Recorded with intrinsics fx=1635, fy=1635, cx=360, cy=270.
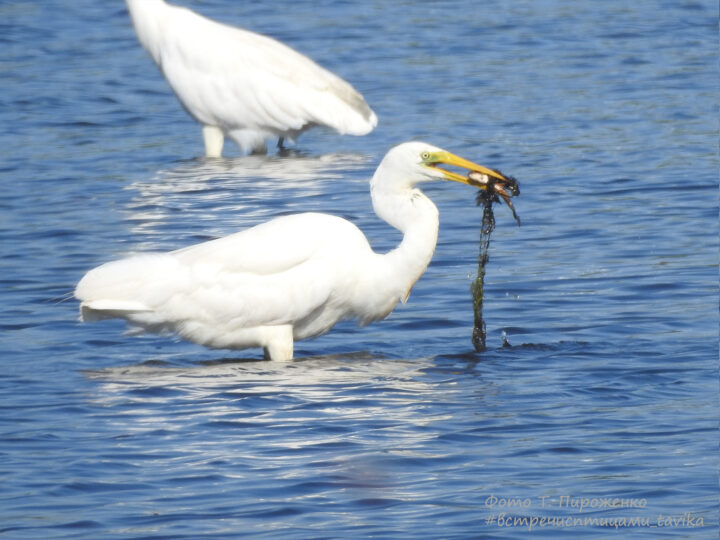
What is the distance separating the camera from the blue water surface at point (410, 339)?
6.41m

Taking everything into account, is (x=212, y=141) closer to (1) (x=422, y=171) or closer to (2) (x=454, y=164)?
(1) (x=422, y=171)

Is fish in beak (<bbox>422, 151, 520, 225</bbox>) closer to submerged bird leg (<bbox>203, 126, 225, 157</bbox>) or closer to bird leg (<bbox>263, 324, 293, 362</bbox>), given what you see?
bird leg (<bbox>263, 324, 293, 362</bbox>)

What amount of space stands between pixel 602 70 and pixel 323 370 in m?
9.62

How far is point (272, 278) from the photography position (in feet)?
28.2

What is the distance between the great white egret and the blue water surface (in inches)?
9.2

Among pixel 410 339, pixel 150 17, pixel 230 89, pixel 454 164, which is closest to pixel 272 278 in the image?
pixel 410 339

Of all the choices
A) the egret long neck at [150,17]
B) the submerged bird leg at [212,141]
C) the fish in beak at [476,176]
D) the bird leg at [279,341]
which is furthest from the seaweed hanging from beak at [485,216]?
the egret long neck at [150,17]

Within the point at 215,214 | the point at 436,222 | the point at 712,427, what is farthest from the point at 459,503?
the point at 215,214

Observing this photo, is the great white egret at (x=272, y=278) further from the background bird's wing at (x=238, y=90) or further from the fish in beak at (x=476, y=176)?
the background bird's wing at (x=238, y=90)

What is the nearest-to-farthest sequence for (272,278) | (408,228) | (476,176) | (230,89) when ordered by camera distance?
(272,278) → (476,176) → (408,228) → (230,89)

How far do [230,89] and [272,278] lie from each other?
603 centimetres

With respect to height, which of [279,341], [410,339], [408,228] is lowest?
[410,339]

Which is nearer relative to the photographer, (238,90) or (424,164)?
(424,164)

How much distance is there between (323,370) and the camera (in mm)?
8430
